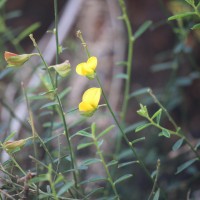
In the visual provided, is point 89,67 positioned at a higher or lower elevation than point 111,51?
higher

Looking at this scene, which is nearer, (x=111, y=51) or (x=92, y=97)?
(x=92, y=97)

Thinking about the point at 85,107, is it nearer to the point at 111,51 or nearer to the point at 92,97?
the point at 92,97

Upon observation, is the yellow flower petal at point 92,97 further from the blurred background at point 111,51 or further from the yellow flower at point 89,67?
the blurred background at point 111,51

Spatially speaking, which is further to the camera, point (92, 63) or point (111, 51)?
point (111, 51)

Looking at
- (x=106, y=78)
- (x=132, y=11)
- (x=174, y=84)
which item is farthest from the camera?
(x=132, y=11)

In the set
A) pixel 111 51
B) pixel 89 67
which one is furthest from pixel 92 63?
pixel 111 51

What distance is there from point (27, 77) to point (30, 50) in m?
0.37

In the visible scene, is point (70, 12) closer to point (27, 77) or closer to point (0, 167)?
point (27, 77)

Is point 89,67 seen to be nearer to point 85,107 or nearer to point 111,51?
point 85,107

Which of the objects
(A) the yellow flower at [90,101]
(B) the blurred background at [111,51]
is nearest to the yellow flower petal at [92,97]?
(A) the yellow flower at [90,101]

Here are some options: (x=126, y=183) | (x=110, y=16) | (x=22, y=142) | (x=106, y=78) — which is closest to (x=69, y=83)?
(x=106, y=78)

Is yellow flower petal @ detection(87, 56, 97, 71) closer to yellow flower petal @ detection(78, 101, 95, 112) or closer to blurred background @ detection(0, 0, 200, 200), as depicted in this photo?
yellow flower petal @ detection(78, 101, 95, 112)

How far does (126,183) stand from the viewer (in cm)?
166

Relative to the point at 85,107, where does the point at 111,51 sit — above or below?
below
